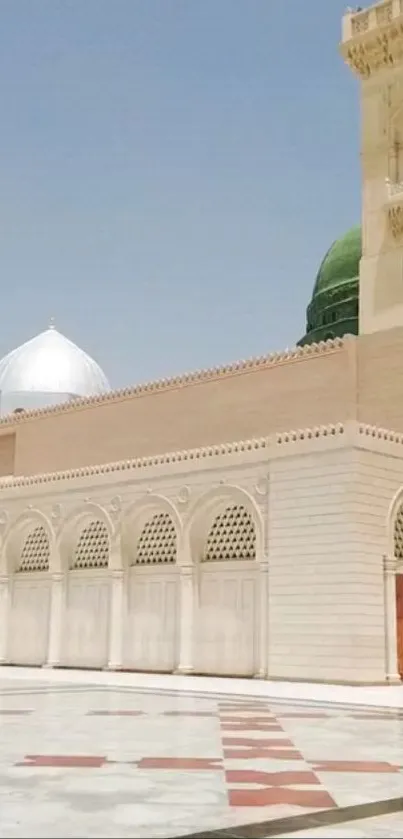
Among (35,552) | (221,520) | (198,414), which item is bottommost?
(35,552)

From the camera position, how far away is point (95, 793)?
16.4ft

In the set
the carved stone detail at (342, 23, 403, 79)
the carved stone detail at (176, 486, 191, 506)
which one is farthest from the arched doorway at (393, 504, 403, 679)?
the carved stone detail at (342, 23, 403, 79)

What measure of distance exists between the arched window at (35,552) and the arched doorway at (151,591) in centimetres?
266

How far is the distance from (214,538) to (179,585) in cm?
106

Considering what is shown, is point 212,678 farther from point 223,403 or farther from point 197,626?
point 223,403

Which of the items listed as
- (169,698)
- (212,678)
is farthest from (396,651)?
(169,698)

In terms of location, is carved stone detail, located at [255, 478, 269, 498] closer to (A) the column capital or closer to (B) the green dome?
(A) the column capital

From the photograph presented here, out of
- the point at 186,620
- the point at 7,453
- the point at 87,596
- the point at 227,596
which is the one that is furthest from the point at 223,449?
the point at 7,453

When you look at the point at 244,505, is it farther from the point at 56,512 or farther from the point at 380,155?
the point at 380,155

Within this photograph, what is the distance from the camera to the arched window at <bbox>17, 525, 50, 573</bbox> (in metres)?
20.8

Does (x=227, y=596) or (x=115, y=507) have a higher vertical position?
(x=115, y=507)

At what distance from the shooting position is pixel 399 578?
1567 centimetres

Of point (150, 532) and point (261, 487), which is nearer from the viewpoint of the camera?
point (261, 487)

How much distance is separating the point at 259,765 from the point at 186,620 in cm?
1142
